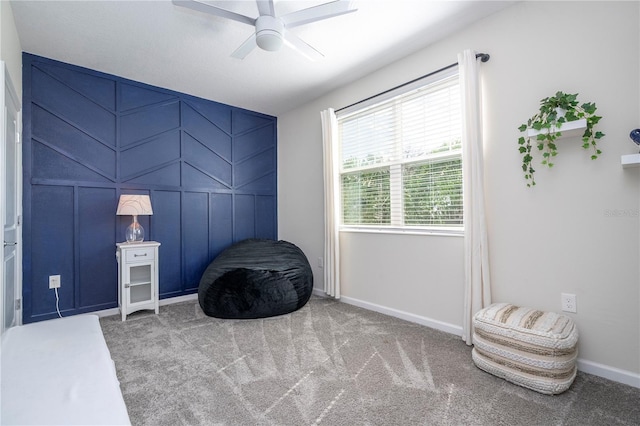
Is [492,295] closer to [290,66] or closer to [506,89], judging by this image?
[506,89]

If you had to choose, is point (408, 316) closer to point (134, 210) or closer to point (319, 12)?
point (319, 12)

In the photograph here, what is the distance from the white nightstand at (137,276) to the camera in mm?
2893

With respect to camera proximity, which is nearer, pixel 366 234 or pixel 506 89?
pixel 506 89

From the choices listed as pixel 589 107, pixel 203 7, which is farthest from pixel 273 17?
pixel 589 107

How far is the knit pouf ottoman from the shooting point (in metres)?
1.62

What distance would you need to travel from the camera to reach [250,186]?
419cm

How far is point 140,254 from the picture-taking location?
9.80 ft

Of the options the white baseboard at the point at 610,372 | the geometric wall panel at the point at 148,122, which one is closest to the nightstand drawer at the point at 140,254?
the geometric wall panel at the point at 148,122

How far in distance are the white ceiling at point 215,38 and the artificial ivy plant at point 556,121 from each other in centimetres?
87

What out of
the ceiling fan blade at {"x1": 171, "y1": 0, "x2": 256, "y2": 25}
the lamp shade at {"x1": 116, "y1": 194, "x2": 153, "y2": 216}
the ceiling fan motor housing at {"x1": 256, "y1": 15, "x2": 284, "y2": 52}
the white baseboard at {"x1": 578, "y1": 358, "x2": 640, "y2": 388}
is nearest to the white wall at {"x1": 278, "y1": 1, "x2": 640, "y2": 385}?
the white baseboard at {"x1": 578, "y1": 358, "x2": 640, "y2": 388}

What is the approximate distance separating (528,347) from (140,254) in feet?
10.6

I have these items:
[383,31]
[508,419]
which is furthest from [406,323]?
[383,31]

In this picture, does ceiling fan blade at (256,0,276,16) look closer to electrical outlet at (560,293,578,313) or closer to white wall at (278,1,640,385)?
white wall at (278,1,640,385)

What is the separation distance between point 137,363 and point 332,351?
51.9 inches
